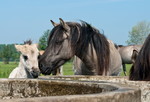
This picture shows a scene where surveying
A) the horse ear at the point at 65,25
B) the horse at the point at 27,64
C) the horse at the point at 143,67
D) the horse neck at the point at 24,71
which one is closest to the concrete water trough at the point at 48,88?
the horse at the point at 143,67

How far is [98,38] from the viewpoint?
5.21 meters

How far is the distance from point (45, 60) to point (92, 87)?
4516mm

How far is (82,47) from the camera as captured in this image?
511cm

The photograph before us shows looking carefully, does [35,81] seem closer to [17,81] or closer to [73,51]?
[17,81]

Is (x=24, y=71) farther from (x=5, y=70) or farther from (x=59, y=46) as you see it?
(x=5, y=70)

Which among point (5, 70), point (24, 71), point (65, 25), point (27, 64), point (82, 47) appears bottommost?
point (5, 70)

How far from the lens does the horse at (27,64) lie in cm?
742

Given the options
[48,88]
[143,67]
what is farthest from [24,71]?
[48,88]

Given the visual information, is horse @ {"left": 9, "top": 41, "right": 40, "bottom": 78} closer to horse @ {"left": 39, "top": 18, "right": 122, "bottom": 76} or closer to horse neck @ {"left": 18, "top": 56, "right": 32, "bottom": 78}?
horse neck @ {"left": 18, "top": 56, "right": 32, "bottom": 78}

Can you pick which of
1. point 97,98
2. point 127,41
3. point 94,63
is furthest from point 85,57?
point 127,41

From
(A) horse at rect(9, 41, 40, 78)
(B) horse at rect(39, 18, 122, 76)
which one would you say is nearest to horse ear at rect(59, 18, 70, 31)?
(B) horse at rect(39, 18, 122, 76)

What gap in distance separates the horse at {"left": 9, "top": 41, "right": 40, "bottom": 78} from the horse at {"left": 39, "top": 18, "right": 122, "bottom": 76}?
2081 mm

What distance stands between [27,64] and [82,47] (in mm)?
2865

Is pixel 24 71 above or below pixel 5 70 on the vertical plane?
above
